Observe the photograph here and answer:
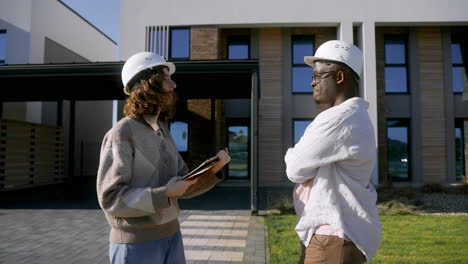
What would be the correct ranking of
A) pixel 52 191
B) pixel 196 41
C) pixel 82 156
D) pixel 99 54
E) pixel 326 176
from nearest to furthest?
1. pixel 326 176
2. pixel 52 191
3. pixel 196 41
4. pixel 82 156
5. pixel 99 54

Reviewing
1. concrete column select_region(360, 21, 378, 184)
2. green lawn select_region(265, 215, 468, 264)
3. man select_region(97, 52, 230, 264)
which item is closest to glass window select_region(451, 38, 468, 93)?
concrete column select_region(360, 21, 378, 184)

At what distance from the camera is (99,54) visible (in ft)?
62.1

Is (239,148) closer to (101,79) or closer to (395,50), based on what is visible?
(101,79)

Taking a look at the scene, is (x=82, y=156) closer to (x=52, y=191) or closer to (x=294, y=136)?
(x=52, y=191)

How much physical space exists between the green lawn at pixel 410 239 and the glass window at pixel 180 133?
22.6 feet

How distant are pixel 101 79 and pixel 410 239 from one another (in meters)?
7.74

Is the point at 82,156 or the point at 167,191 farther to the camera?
the point at 82,156

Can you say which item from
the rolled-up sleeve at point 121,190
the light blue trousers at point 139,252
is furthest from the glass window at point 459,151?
the rolled-up sleeve at point 121,190

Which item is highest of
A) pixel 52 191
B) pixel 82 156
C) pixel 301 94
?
pixel 301 94

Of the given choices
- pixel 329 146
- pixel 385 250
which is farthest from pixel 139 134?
pixel 385 250

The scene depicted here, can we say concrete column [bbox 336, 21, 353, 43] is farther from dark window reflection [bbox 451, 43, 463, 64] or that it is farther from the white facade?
the white facade

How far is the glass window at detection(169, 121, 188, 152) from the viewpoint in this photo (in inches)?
513

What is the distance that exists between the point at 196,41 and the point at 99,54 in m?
9.07

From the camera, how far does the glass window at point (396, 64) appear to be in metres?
13.2
